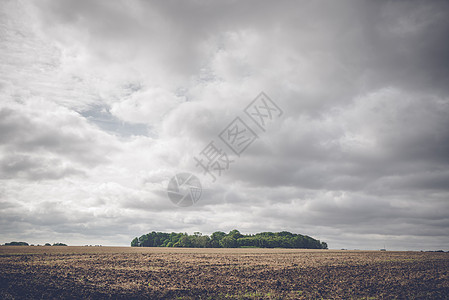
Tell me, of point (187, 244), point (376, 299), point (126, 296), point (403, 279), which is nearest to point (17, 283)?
point (126, 296)

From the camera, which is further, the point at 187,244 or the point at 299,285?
the point at 187,244

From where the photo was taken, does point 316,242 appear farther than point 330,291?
Yes

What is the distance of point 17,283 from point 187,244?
436ft

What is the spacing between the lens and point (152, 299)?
786 inches

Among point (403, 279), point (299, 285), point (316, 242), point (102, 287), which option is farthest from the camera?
point (316, 242)

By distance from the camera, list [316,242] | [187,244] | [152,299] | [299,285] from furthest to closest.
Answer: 1. [316,242]
2. [187,244]
3. [299,285]
4. [152,299]

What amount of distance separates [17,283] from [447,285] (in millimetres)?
36723

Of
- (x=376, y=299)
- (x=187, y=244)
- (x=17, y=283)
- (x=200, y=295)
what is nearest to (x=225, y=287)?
(x=200, y=295)

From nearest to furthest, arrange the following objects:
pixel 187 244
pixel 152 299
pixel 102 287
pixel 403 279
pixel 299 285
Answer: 1. pixel 152 299
2. pixel 102 287
3. pixel 299 285
4. pixel 403 279
5. pixel 187 244

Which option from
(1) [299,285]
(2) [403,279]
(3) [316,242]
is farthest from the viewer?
(3) [316,242]

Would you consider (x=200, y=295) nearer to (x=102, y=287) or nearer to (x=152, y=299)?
(x=152, y=299)

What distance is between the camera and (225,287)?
78.5 feet

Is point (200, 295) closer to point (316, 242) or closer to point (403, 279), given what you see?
point (403, 279)

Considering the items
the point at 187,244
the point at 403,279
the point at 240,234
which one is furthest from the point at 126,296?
the point at 240,234
